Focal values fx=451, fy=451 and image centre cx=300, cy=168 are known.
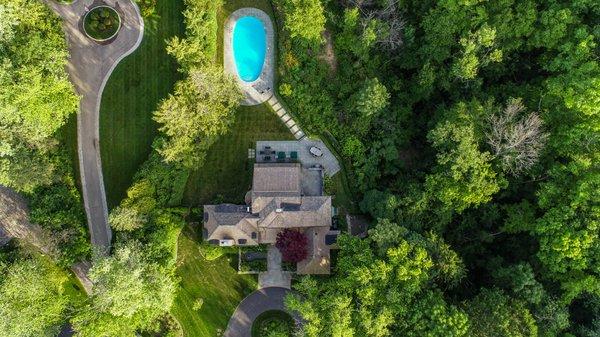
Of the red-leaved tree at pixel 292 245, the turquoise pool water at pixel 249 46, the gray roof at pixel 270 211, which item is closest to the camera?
the red-leaved tree at pixel 292 245

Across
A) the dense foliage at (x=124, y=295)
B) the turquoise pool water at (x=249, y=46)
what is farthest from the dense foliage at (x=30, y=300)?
the turquoise pool water at (x=249, y=46)

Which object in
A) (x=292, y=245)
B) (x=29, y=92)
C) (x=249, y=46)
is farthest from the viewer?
(x=249, y=46)

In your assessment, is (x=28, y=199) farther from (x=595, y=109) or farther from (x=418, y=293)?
(x=595, y=109)

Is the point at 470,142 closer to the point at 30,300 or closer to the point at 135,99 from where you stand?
the point at 135,99

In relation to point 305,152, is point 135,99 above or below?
above

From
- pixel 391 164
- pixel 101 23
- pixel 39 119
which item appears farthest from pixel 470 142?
pixel 39 119

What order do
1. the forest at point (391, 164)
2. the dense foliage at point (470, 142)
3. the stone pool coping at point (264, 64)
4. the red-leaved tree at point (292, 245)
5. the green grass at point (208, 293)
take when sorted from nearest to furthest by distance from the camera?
the dense foliage at point (470, 142)
the forest at point (391, 164)
the red-leaved tree at point (292, 245)
the green grass at point (208, 293)
the stone pool coping at point (264, 64)

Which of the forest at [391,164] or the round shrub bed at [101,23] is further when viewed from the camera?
the round shrub bed at [101,23]

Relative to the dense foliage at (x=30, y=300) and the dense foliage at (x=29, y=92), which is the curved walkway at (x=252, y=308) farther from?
the dense foliage at (x=29, y=92)
